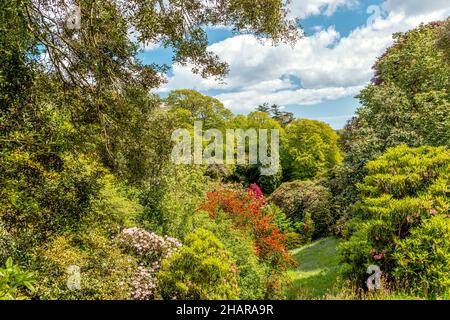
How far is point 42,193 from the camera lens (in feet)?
17.0

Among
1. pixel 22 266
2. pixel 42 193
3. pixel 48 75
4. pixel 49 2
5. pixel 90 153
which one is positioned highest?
pixel 49 2

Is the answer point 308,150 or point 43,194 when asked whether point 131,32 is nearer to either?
point 43,194

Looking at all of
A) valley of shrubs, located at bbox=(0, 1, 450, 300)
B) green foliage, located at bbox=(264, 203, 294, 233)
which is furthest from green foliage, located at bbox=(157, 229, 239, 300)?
green foliage, located at bbox=(264, 203, 294, 233)

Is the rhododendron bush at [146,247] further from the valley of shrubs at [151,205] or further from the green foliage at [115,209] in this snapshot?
the green foliage at [115,209]

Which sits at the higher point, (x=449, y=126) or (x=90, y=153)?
(x=449, y=126)

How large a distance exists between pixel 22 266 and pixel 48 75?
3034 millimetres

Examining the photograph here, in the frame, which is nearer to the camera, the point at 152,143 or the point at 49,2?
the point at 49,2

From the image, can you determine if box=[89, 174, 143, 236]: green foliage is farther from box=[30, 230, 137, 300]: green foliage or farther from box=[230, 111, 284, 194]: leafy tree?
box=[230, 111, 284, 194]: leafy tree

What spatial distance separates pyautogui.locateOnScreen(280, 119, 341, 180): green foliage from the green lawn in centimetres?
1653

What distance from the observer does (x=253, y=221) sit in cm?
1273

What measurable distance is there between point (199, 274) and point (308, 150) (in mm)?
31085

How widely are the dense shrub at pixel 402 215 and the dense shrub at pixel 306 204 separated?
12.8 meters

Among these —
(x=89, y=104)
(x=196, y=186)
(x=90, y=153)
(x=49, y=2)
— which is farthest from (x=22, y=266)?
(x=196, y=186)
